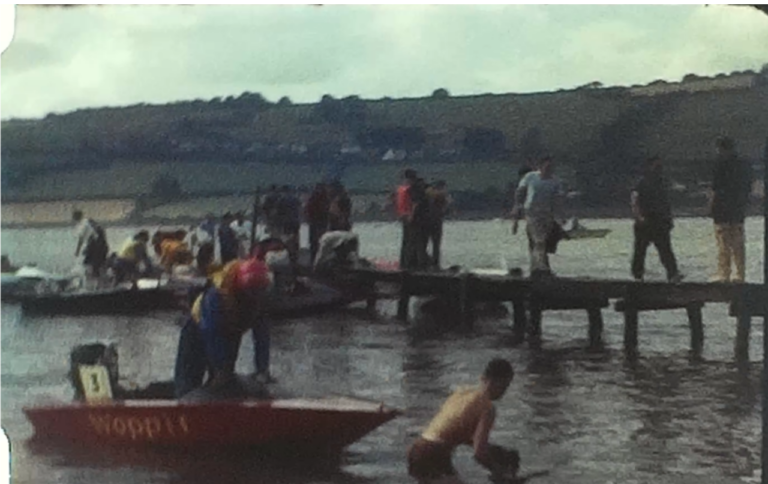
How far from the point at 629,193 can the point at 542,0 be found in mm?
365

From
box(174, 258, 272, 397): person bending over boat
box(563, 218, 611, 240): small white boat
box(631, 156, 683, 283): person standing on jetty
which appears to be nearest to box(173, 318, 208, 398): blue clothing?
box(174, 258, 272, 397): person bending over boat

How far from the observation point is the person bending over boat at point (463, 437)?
192 cm

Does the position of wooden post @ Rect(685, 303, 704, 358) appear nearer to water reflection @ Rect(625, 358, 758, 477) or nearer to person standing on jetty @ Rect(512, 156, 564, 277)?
water reflection @ Rect(625, 358, 758, 477)

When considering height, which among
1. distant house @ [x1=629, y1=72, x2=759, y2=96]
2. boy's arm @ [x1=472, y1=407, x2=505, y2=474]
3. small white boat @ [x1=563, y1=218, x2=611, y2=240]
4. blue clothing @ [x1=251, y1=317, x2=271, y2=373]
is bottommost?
boy's arm @ [x1=472, y1=407, x2=505, y2=474]

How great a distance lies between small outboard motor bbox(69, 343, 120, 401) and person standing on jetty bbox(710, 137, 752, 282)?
41.6 inches

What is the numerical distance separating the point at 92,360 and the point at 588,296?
0.88m

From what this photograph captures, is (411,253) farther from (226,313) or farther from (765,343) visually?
(765,343)

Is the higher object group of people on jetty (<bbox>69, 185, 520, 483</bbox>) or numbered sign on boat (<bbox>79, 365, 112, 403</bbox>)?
group of people on jetty (<bbox>69, 185, 520, 483</bbox>)

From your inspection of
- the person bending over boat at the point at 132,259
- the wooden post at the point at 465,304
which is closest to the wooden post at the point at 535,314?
the wooden post at the point at 465,304

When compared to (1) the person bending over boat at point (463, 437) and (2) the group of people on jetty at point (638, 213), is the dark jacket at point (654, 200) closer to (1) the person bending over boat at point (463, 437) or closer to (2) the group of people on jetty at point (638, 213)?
(2) the group of people on jetty at point (638, 213)

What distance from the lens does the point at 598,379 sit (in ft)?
6.41

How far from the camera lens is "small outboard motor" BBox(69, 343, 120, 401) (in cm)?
197

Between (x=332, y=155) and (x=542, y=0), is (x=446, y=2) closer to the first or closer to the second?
(x=542, y=0)

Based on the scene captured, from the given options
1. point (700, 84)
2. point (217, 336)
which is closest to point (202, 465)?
point (217, 336)
